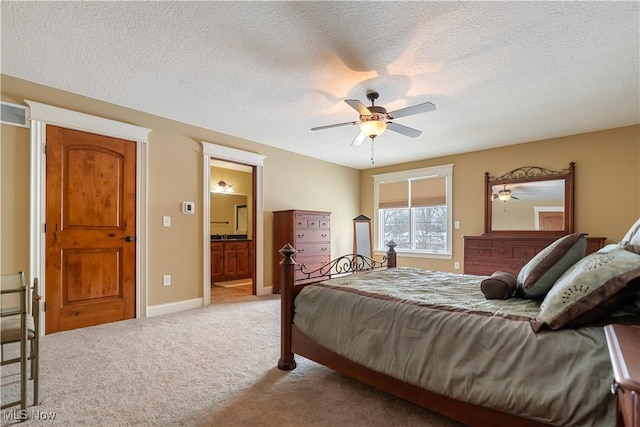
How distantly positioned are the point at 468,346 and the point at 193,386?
68.5 inches

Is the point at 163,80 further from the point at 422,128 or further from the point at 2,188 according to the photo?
the point at 422,128

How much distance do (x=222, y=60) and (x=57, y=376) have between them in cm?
263

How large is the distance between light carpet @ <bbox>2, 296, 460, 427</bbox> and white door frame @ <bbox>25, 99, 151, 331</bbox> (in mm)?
666

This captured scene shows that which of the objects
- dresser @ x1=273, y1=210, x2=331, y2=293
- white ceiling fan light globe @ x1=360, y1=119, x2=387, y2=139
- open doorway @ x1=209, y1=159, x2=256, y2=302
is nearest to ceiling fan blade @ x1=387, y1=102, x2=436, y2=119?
white ceiling fan light globe @ x1=360, y1=119, x2=387, y2=139

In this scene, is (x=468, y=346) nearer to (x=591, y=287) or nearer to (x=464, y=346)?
(x=464, y=346)

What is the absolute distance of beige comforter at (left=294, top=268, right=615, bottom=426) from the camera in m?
1.25

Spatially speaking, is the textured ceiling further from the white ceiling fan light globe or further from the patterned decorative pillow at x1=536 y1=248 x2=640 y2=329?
the patterned decorative pillow at x1=536 y1=248 x2=640 y2=329

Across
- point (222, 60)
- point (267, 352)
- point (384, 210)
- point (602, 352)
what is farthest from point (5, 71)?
point (384, 210)

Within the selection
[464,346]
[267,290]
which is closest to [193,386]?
[464,346]

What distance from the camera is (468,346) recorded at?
1517 mm

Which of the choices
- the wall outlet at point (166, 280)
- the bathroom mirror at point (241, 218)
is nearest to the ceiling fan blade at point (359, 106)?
the wall outlet at point (166, 280)

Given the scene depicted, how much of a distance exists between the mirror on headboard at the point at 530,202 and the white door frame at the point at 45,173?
5.11m

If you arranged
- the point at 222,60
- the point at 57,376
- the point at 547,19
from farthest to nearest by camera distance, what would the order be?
the point at 222,60
the point at 57,376
the point at 547,19

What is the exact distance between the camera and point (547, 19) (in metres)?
2.06
